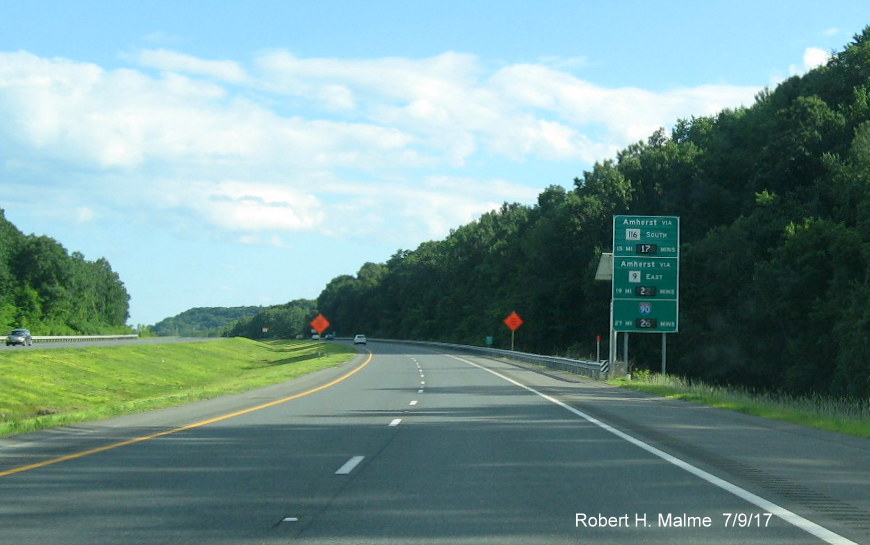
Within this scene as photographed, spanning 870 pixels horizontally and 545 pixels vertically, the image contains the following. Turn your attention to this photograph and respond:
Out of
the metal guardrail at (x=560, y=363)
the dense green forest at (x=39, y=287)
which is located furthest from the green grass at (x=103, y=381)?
the dense green forest at (x=39, y=287)

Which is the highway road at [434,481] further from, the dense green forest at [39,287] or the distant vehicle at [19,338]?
the dense green forest at [39,287]

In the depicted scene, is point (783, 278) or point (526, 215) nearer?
point (783, 278)

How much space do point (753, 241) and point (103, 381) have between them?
4217 centimetres

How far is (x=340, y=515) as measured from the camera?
9.03m

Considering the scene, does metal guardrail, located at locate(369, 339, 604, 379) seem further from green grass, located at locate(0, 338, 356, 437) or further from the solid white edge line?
the solid white edge line

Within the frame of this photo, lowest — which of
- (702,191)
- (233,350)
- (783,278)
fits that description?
(233,350)

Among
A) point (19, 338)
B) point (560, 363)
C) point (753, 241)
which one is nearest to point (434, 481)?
point (560, 363)

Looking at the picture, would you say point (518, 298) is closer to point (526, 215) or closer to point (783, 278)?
point (526, 215)

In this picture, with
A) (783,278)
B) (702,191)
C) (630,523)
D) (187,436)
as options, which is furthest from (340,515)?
(702,191)

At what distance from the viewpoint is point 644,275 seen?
41.8m

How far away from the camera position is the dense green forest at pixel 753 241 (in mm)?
55000

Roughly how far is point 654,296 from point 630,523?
34102 mm

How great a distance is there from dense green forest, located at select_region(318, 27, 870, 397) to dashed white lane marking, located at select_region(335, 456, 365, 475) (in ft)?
132

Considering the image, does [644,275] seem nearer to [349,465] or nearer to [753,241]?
[753,241]
